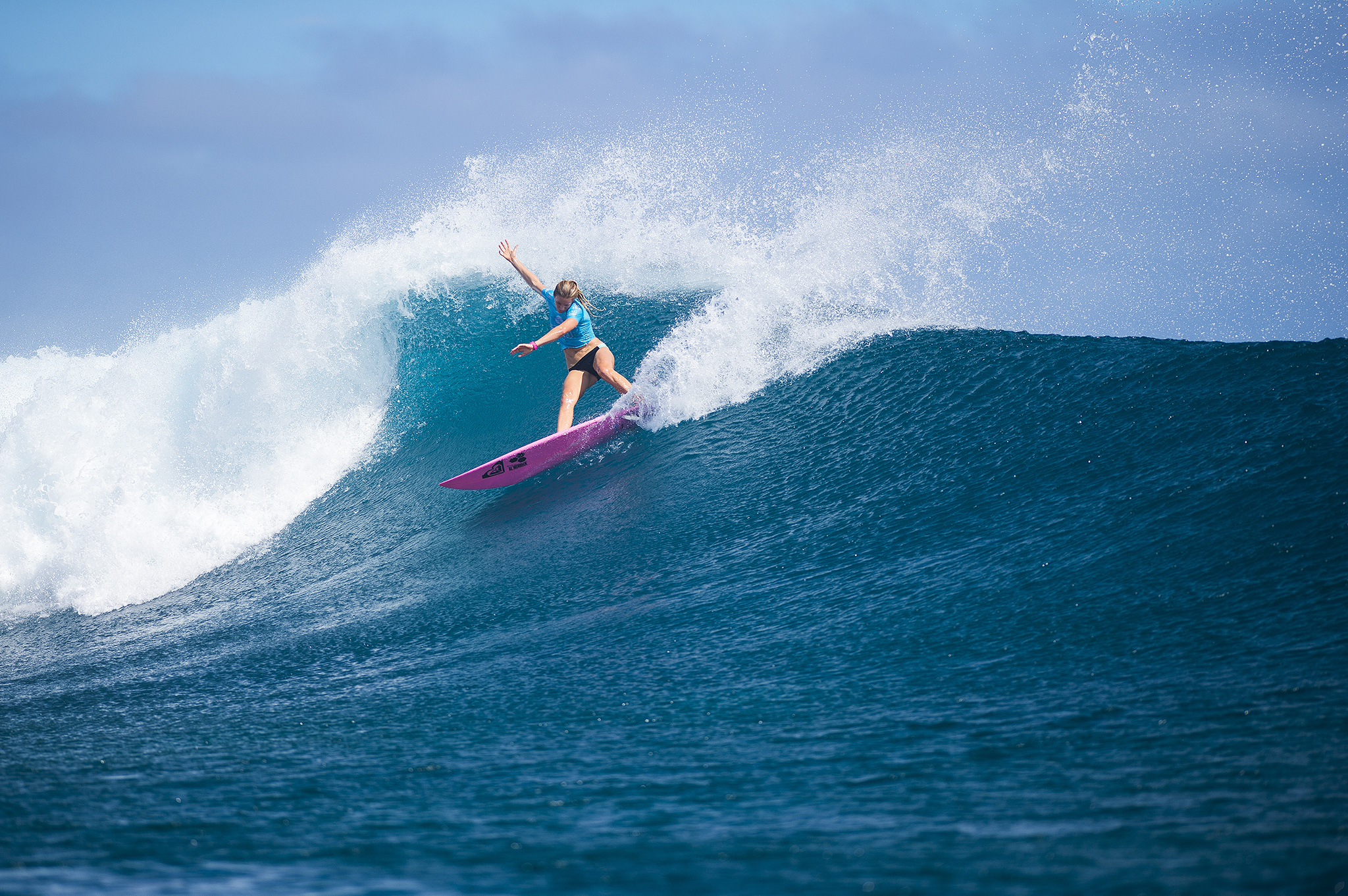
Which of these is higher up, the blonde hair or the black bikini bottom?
the blonde hair

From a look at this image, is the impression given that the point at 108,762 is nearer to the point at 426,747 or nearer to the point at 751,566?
the point at 426,747

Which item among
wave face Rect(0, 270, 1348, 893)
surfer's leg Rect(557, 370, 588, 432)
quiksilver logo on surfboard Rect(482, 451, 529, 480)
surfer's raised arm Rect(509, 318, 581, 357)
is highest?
surfer's raised arm Rect(509, 318, 581, 357)

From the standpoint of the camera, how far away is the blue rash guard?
7766mm

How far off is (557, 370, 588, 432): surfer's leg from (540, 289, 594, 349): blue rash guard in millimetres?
285

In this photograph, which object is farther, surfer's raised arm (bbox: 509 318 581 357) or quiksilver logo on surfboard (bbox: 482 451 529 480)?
quiksilver logo on surfboard (bbox: 482 451 529 480)

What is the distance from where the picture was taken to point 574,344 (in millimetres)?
7918

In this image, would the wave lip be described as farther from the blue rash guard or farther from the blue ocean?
the blue rash guard

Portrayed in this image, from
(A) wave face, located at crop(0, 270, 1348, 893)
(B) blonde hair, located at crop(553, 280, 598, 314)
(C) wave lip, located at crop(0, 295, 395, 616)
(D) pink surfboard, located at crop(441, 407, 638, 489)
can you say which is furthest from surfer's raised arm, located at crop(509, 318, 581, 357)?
(C) wave lip, located at crop(0, 295, 395, 616)

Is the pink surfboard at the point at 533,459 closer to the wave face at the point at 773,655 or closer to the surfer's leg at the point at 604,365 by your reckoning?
the wave face at the point at 773,655

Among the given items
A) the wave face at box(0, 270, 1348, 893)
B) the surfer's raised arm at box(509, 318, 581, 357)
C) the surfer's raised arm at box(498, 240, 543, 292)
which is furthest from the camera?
the surfer's raised arm at box(498, 240, 543, 292)

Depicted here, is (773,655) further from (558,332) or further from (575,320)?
(575,320)

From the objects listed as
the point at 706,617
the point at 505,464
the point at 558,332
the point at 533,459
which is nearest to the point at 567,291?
the point at 558,332

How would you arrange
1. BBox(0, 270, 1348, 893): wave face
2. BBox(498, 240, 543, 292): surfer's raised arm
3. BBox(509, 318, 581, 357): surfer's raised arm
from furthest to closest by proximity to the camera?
BBox(498, 240, 543, 292): surfer's raised arm
BBox(509, 318, 581, 357): surfer's raised arm
BBox(0, 270, 1348, 893): wave face

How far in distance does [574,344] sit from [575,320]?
322 millimetres
